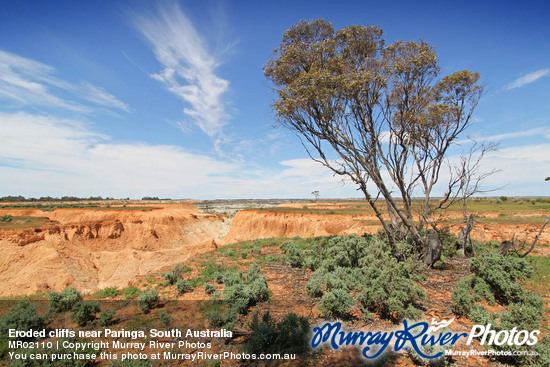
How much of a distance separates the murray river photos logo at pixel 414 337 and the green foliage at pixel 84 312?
6838mm

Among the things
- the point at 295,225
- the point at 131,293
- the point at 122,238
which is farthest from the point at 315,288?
the point at 122,238

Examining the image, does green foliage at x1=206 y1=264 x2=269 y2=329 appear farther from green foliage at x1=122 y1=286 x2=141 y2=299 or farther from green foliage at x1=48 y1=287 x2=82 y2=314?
green foliage at x1=48 y1=287 x2=82 y2=314

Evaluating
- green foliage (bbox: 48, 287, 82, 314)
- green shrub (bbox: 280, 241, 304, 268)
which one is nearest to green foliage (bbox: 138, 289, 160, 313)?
green foliage (bbox: 48, 287, 82, 314)

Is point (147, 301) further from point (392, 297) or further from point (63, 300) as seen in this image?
point (392, 297)

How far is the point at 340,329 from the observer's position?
20.3 feet

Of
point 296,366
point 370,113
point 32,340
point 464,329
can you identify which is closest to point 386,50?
point 370,113

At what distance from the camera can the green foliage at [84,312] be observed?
7.08m

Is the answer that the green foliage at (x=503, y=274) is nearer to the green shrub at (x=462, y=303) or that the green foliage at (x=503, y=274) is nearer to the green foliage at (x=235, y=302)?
the green shrub at (x=462, y=303)

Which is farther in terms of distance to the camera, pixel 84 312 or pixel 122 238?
pixel 122 238

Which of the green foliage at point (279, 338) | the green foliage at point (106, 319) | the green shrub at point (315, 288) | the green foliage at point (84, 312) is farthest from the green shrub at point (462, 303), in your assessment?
the green foliage at point (84, 312)

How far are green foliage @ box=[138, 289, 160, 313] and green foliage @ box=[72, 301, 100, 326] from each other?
124 centimetres

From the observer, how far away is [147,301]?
804cm

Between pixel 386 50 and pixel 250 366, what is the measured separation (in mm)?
14819

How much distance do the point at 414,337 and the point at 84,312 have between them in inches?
363
